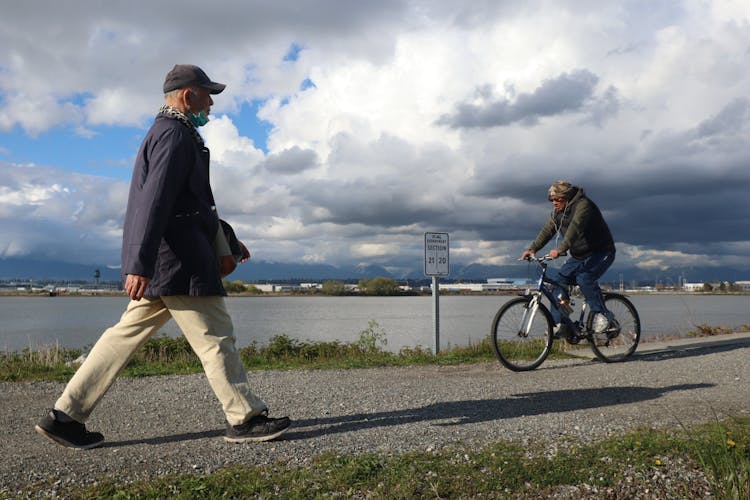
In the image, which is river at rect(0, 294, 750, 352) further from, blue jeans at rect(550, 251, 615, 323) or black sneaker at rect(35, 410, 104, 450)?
black sneaker at rect(35, 410, 104, 450)

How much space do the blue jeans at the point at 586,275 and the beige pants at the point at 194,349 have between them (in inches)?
208

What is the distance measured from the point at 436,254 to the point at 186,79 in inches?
279

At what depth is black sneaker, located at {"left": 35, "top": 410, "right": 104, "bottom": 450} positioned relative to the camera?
4.04 meters

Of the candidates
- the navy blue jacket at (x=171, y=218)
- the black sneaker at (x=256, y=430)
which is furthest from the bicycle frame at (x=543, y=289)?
the navy blue jacket at (x=171, y=218)

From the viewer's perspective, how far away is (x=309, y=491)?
123 inches

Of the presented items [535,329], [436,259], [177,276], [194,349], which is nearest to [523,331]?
[535,329]

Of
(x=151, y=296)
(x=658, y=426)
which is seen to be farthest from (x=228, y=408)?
(x=658, y=426)

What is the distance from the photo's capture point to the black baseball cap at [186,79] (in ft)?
13.9

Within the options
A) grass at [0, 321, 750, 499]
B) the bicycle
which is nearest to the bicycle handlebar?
the bicycle

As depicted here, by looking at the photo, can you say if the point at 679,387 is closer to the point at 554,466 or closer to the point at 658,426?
the point at 658,426

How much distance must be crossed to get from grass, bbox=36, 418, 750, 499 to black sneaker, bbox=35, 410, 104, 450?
0.97 meters

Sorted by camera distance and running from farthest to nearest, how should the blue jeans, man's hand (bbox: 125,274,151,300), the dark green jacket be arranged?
the blue jeans < the dark green jacket < man's hand (bbox: 125,274,151,300)

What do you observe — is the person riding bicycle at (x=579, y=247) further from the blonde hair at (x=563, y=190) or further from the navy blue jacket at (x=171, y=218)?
the navy blue jacket at (x=171, y=218)

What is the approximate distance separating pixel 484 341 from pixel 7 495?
8.02 m
